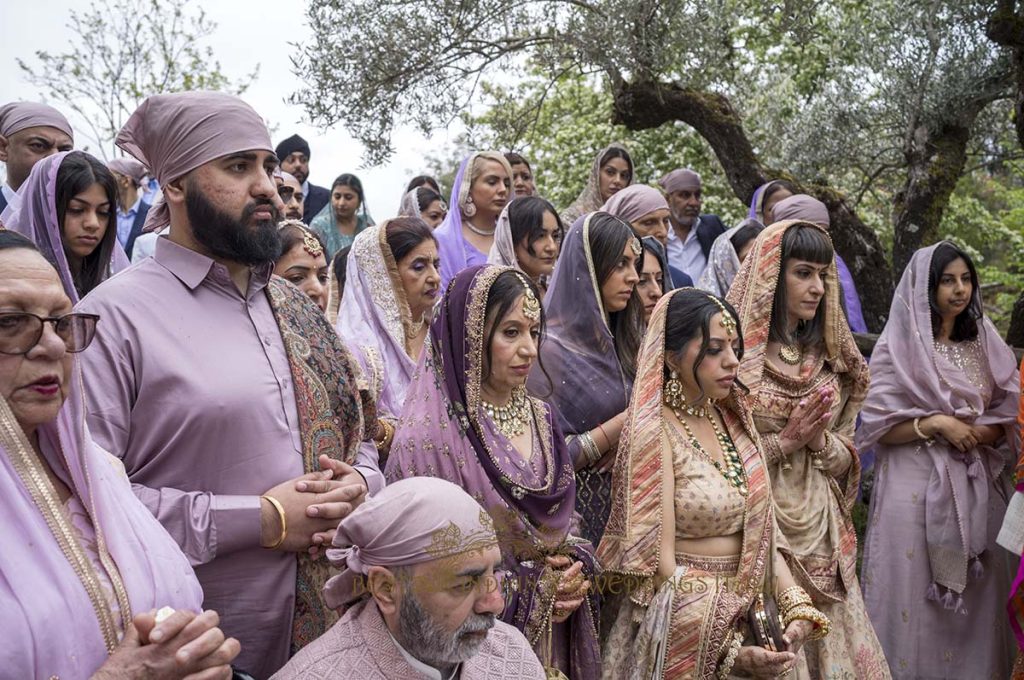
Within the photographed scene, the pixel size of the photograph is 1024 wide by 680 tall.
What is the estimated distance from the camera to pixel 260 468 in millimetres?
3111

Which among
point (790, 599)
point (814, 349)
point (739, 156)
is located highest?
point (739, 156)

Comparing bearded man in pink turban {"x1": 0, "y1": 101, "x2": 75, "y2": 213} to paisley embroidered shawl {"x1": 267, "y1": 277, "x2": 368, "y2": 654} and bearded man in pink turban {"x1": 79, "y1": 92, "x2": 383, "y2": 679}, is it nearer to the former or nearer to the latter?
bearded man in pink turban {"x1": 79, "y1": 92, "x2": 383, "y2": 679}

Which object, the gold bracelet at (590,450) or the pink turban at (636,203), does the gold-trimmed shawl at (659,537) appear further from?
the pink turban at (636,203)

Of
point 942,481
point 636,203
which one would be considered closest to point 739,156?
point 636,203

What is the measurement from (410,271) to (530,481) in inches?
72.5

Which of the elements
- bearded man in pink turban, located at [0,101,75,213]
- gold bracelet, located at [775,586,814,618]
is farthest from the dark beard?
bearded man in pink turban, located at [0,101,75,213]

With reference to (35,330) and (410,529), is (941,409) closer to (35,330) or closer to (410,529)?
(410,529)

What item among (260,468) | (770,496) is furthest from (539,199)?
(260,468)

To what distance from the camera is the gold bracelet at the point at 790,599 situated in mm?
4430

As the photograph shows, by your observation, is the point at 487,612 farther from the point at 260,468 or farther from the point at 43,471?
the point at 43,471

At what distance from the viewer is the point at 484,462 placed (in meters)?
3.87

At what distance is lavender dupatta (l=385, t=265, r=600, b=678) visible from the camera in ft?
12.7

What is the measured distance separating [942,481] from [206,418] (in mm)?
4234

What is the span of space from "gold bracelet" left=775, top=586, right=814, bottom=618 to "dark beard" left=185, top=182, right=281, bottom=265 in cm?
244
